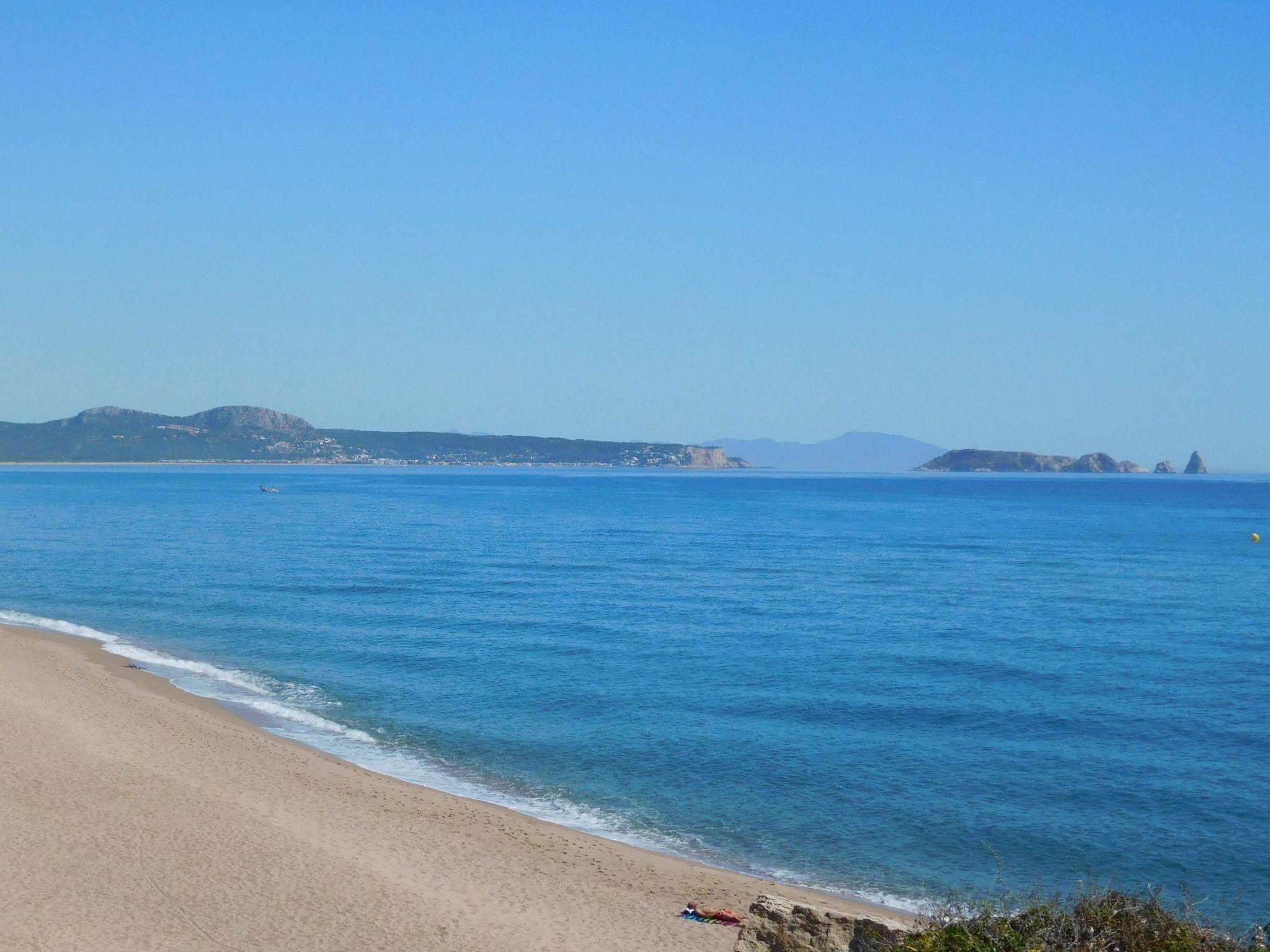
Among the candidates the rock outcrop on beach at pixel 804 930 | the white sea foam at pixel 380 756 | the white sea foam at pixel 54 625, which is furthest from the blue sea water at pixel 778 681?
the rock outcrop on beach at pixel 804 930

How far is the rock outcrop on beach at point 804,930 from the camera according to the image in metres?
9.45

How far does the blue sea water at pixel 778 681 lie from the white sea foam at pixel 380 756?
11cm

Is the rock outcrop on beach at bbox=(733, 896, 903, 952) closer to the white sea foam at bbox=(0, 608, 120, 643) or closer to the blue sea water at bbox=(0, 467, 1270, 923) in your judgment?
the blue sea water at bbox=(0, 467, 1270, 923)

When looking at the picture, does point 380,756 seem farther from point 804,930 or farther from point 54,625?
point 54,625

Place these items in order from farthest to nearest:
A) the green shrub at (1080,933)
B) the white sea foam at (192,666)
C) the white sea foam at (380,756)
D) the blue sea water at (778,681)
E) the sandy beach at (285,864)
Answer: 1. the white sea foam at (192,666)
2. the blue sea water at (778,681)
3. the white sea foam at (380,756)
4. the sandy beach at (285,864)
5. the green shrub at (1080,933)

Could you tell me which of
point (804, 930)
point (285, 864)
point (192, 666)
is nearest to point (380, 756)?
point (285, 864)

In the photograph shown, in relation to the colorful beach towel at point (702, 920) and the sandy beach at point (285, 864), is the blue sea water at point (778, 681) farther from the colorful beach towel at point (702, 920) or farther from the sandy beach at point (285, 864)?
the colorful beach towel at point (702, 920)

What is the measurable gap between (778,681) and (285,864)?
1633 cm

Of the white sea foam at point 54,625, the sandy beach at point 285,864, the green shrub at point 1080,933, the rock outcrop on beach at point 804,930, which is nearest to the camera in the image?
the green shrub at point 1080,933

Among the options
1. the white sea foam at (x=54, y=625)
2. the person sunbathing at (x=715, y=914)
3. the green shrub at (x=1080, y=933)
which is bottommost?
the white sea foam at (x=54, y=625)

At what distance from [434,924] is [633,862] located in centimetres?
401

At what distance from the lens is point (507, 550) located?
63.6m

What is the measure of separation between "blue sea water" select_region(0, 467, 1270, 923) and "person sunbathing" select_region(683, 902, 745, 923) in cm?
245

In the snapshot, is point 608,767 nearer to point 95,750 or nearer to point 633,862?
point 633,862
